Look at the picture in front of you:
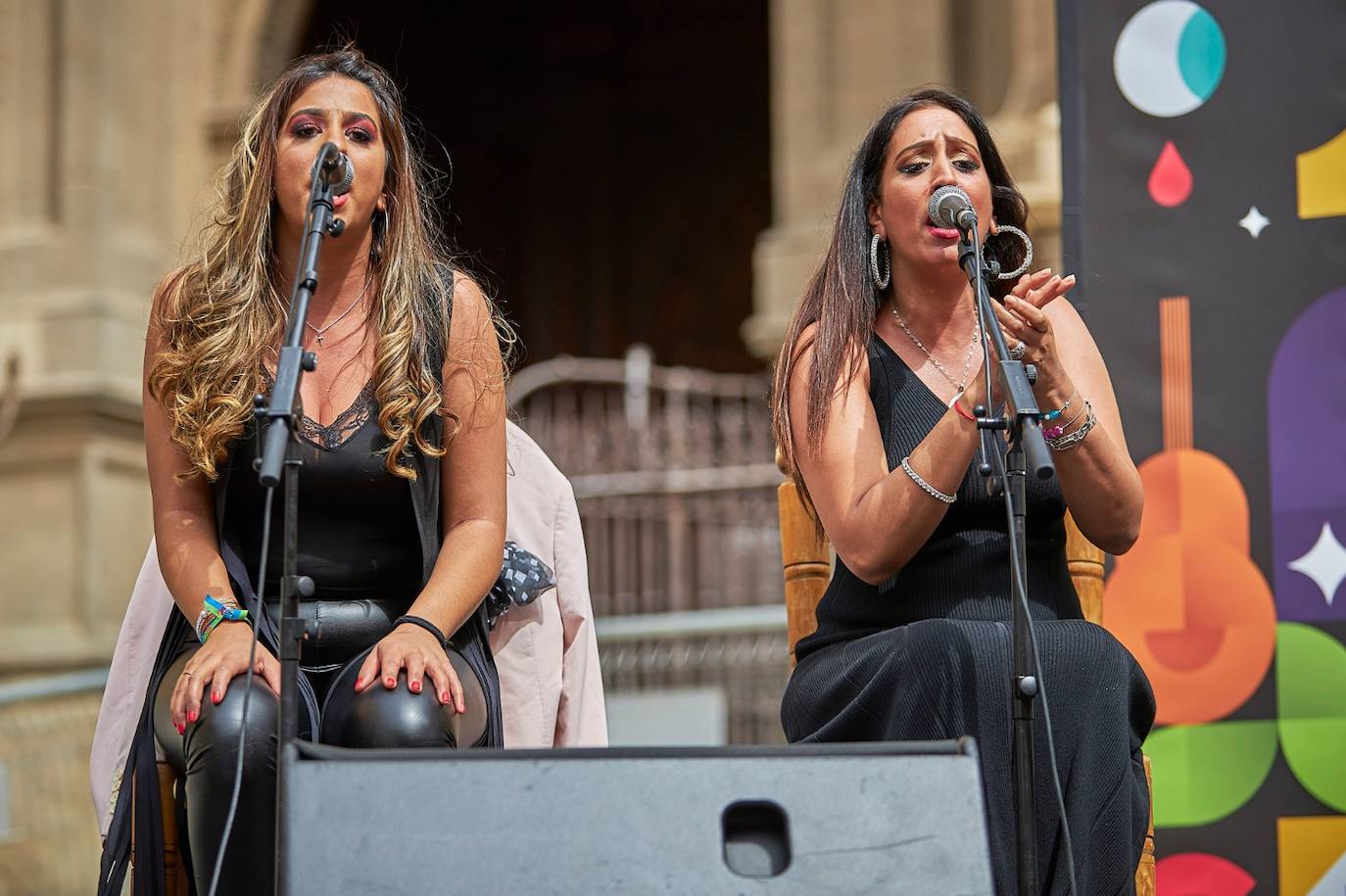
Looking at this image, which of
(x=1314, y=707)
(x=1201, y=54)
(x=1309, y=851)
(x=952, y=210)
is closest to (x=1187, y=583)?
(x=1314, y=707)

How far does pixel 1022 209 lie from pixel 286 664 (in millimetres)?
1454

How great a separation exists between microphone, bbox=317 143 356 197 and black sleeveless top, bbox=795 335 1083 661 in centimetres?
94

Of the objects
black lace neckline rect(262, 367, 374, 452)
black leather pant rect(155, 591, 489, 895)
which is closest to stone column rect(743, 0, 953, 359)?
black lace neckline rect(262, 367, 374, 452)

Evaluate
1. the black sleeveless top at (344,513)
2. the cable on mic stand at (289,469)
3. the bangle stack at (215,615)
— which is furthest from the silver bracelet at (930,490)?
the bangle stack at (215,615)

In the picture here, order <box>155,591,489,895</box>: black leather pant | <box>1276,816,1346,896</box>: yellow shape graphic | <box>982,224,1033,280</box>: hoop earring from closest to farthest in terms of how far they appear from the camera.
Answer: <box>155,591,489,895</box>: black leather pant < <box>982,224,1033,280</box>: hoop earring < <box>1276,816,1346,896</box>: yellow shape graphic

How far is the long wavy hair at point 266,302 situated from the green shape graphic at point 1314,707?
1564 mm

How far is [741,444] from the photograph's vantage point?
7355 mm

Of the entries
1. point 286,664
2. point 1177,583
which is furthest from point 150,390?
point 1177,583

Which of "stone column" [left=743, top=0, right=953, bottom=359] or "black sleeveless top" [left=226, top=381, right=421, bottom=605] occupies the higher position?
"stone column" [left=743, top=0, right=953, bottom=359]

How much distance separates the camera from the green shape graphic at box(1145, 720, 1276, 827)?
317 cm

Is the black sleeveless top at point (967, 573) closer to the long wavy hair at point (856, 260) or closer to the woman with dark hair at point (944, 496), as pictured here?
the woman with dark hair at point (944, 496)

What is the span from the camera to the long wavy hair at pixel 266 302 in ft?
8.45

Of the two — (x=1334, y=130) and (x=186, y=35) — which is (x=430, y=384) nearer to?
(x=1334, y=130)

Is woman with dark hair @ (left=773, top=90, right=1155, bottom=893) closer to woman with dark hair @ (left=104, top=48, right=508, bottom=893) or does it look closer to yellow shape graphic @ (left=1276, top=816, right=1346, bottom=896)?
woman with dark hair @ (left=104, top=48, right=508, bottom=893)
